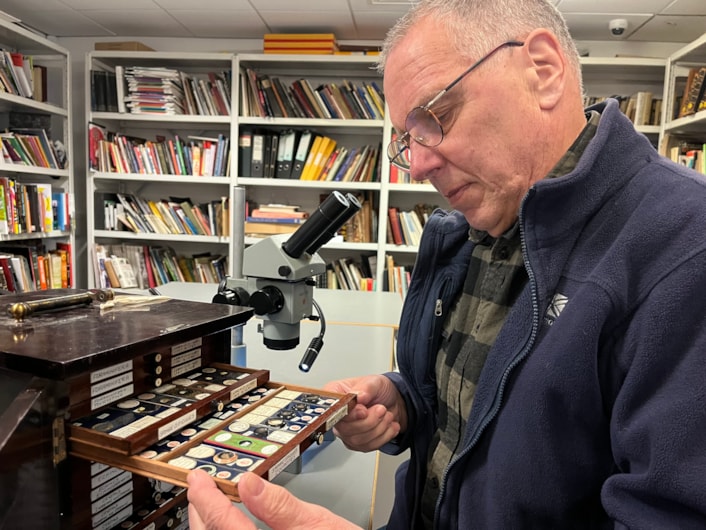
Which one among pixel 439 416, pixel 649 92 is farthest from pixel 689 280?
pixel 649 92

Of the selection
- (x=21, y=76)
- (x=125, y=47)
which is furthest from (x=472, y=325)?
(x=125, y=47)

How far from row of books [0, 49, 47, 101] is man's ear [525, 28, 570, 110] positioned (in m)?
3.32

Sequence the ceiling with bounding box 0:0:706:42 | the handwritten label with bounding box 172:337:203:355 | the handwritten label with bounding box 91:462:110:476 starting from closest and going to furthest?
the handwritten label with bounding box 91:462:110:476, the handwritten label with bounding box 172:337:203:355, the ceiling with bounding box 0:0:706:42

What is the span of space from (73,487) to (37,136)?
134 inches

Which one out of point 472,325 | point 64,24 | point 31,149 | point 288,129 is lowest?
point 472,325

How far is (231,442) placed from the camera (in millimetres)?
547

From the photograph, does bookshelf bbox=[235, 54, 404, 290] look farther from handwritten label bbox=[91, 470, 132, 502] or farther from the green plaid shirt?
handwritten label bbox=[91, 470, 132, 502]

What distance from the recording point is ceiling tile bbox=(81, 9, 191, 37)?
337 cm

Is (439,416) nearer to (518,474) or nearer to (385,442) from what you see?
(385,442)

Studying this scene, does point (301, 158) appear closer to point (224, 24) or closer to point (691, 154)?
point (224, 24)

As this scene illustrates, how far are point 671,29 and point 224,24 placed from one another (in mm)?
3029

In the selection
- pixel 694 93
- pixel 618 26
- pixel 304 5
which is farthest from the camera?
pixel 618 26

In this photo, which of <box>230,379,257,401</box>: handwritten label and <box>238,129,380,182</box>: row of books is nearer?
<box>230,379,257,401</box>: handwritten label

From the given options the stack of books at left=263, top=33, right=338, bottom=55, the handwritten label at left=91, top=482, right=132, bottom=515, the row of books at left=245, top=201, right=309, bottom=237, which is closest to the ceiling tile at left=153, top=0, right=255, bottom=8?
the stack of books at left=263, top=33, right=338, bottom=55
